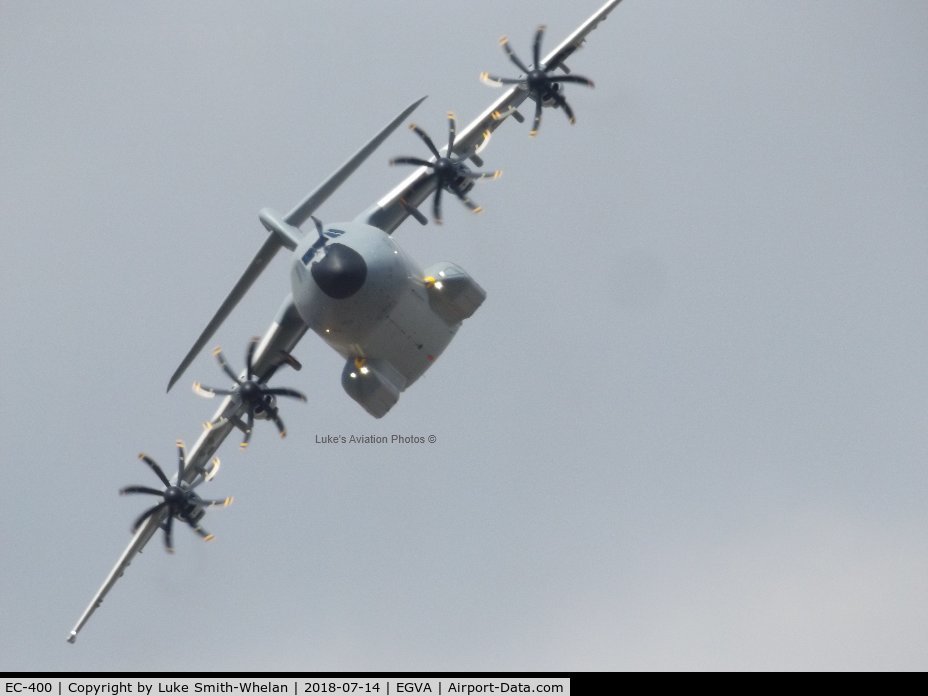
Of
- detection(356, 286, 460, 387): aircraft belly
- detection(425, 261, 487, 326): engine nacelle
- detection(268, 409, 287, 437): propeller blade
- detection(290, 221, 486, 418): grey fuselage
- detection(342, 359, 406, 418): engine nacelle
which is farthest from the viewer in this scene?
detection(268, 409, 287, 437): propeller blade

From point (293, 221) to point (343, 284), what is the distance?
5.82 metres

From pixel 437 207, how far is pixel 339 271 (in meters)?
5.15

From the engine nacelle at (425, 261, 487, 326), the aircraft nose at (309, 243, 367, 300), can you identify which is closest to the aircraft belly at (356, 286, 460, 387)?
the engine nacelle at (425, 261, 487, 326)

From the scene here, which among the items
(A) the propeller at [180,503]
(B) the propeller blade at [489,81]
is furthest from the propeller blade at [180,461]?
(B) the propeller blade at [489,81]

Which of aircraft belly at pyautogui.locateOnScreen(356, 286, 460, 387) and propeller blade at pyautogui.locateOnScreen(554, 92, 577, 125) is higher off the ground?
propeller blade at pyautogui.locateOnScreen(554, 92, 577, 125)

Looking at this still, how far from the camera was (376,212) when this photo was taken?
170 feet

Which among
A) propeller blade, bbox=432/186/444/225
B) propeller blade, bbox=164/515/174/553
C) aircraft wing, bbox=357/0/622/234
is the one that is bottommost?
propeller blade, bbox=164/515/174/553

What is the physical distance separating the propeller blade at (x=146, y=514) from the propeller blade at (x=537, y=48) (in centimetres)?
2149

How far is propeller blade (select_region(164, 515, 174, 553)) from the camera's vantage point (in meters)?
53.3

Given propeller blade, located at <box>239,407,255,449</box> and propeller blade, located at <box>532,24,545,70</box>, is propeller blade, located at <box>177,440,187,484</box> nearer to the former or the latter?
propeller blade, located at <box>239,407,255,449</box>

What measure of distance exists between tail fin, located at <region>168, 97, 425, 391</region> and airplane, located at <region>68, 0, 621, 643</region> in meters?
0.04

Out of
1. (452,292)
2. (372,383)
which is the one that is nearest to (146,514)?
(372,383)

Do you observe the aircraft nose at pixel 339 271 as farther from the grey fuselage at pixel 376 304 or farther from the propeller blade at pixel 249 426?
the propeller blade at pixel 249 426

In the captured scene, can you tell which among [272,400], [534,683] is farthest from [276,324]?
[534,683]
